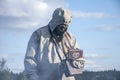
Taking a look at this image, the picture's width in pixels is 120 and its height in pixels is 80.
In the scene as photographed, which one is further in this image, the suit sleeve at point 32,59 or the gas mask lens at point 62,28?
the gas mask lens at point 62,28

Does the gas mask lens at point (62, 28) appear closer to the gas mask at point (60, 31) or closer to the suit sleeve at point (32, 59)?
the gas mask at point (60, 31)

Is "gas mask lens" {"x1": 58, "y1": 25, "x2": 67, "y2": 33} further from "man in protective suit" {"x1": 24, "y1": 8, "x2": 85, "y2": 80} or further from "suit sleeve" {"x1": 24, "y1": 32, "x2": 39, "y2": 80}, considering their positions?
"suit sleeve" {"x1": 24, "y1": 32, "x2": 39, "y2": 80}

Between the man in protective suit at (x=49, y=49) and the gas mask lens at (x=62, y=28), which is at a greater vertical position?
the gas mask lens at (x=62, y=28)

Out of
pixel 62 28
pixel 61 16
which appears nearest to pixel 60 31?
pixel 62 28

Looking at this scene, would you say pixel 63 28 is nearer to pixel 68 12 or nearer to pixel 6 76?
pixel 68 12

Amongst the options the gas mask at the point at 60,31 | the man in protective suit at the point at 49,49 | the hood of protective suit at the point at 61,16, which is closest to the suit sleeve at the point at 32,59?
the man in protective suit at the point at 49,49

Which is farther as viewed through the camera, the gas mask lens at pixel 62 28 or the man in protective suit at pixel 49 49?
the gas mask lens at pixel 62 28

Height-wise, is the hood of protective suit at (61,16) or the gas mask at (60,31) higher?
the hood of protective suit at (61,16)

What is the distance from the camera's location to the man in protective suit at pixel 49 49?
978cm

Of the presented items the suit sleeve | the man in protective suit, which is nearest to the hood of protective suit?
the man in protective suit

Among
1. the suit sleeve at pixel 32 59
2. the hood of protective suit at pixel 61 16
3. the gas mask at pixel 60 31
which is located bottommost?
the suit sleeve at pixel 32 59

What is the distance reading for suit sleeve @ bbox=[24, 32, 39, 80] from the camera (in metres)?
9.76

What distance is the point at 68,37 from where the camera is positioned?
34.2 feet

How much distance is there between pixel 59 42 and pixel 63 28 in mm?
404
